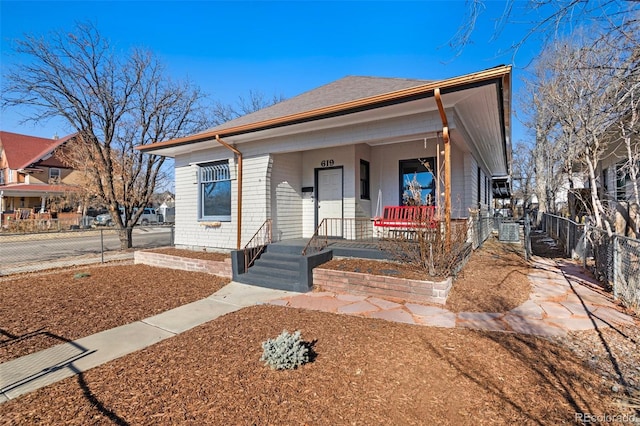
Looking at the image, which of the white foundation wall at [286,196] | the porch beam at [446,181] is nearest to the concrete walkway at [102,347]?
the porch beam at [446,181]

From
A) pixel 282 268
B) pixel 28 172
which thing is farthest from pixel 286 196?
pixel 28 172

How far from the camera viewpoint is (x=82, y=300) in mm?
5188

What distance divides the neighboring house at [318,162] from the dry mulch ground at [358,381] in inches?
145

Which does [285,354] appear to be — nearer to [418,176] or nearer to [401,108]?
[401,108]

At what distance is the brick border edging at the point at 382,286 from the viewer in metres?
4.62

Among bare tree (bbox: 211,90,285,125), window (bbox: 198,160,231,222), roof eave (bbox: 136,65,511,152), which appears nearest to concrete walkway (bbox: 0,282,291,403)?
roof eave (bbox: 136,65,511,152)

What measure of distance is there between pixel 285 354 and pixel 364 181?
6722 millimetres

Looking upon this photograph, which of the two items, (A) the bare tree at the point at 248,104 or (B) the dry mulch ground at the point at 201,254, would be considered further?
(A) the bare tree at the point at 248,104

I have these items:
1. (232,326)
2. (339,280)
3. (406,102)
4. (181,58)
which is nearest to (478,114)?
(406,102)

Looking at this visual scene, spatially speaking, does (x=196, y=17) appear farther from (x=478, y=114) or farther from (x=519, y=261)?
(x=519, y=261)

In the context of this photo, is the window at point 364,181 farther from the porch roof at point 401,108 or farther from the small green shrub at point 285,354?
the small green shrub at point 285,354

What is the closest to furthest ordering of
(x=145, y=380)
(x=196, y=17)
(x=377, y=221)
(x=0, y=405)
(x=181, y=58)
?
(x=0, y=405) < (x=145, y=380) < (x=377, y=221) < (x=196, y=17) < (x=181, y=58)

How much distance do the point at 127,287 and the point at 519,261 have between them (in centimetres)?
898

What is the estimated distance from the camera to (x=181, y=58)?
12031mm
